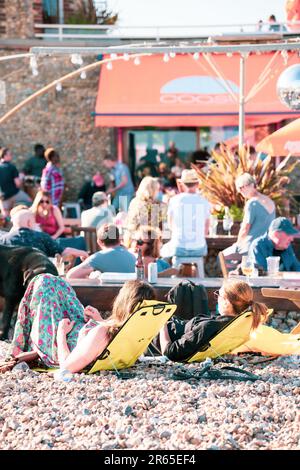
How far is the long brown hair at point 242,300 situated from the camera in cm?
732

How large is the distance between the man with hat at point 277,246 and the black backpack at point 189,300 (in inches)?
34.1

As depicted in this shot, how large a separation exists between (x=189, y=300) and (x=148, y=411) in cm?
224

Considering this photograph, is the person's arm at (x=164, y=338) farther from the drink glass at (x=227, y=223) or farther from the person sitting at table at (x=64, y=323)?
the drink glass at (x=227, y=223)

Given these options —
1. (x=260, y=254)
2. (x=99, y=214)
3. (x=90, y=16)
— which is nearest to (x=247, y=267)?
(x=260, y=254)

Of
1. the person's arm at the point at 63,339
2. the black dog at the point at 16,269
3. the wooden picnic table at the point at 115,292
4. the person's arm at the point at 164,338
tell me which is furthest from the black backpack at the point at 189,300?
the person's arm at the point at 63,339

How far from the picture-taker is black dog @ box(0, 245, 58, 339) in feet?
27.9

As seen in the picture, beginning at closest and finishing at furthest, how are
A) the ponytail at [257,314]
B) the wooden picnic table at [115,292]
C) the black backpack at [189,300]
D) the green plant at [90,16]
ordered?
the ponytail at [257,314] < the black backpack at [189,300] < the wooden picnic table at [115,292] < the green plant at [90,16]

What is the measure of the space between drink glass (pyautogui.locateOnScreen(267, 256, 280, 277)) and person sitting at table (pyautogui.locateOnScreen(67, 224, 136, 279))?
→ 1.23 metres

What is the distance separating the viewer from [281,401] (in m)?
6.35

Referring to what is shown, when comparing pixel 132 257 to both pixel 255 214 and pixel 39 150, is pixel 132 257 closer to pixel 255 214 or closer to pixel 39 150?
pixel 255 214

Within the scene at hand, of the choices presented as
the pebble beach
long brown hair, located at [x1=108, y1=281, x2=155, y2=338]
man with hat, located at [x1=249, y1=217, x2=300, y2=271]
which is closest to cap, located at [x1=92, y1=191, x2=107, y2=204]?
man with hat, located at [x1=249, y1=217, x2=300, y2=271]

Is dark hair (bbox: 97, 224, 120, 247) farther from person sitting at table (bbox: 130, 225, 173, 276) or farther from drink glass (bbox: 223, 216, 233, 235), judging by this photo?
drink glass (bbox: 223, 216, 233, 235)

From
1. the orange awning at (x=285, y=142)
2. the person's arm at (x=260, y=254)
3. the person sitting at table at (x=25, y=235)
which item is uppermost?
the orange awning at (x=285, y=142)

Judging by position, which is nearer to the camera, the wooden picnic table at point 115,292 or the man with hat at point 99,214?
the wooden picnic table at point 115,292
